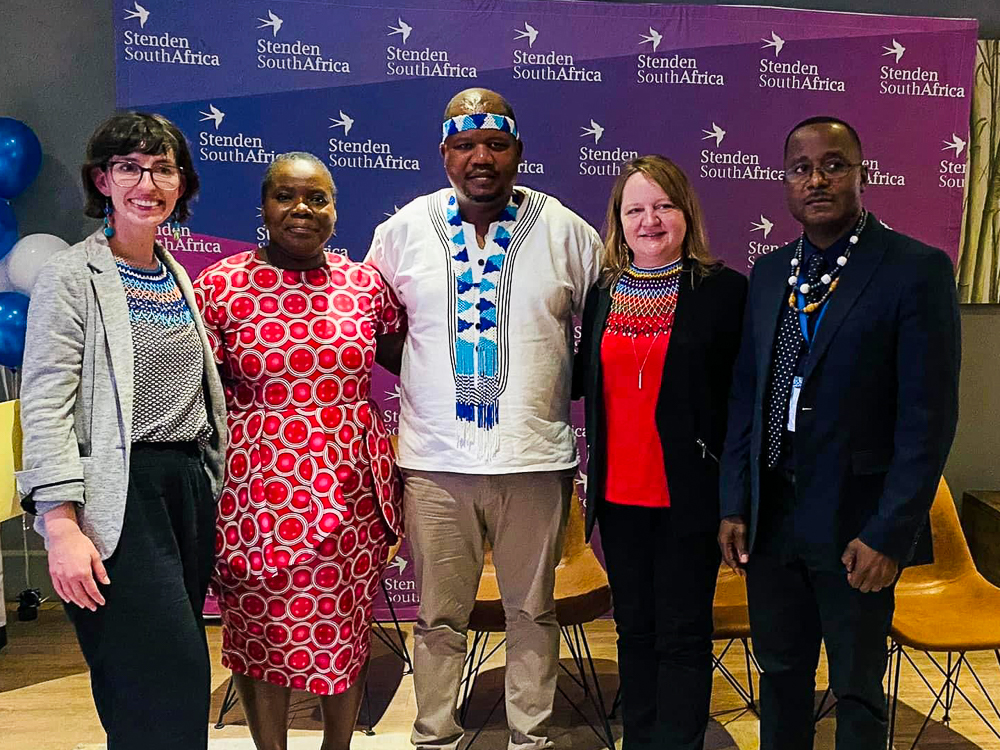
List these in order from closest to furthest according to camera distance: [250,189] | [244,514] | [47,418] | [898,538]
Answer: [47,418] → [898,538] → [244,514] → [250,189]

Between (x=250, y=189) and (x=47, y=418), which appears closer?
(x=47, y=418)

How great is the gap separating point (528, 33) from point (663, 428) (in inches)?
84.9

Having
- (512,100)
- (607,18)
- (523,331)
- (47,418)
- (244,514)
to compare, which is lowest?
(244,514)

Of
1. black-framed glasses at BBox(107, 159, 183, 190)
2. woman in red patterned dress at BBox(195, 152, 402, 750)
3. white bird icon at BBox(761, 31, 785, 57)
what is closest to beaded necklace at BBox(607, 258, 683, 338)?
woman in red patterned dress at BBox(195, 152, 402, 750)

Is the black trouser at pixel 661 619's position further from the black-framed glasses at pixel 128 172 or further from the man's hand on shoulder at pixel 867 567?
the black-framed glasses at pixel 128 172

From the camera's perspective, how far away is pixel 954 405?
1.76m

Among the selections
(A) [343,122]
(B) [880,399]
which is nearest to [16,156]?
(A) [343,122]

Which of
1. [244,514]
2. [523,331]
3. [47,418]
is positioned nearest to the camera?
[47,418]

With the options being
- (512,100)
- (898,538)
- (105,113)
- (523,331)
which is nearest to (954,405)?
(898,538)

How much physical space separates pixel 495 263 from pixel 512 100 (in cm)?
159

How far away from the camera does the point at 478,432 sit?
7.17ft

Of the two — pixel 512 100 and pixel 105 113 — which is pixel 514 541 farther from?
pixel 105 113

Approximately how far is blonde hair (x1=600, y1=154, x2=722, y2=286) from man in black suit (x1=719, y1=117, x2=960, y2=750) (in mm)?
181

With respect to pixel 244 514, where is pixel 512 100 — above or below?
above
